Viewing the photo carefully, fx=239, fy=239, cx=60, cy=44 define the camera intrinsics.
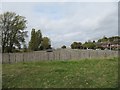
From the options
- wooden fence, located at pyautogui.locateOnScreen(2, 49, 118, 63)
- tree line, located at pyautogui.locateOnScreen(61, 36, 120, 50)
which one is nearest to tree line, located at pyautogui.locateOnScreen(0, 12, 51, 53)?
wooden fence, located at pyautogui.locateOnScreen(2, 49, 118, 63)

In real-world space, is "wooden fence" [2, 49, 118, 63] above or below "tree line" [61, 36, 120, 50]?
below

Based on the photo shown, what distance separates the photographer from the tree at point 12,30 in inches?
1767

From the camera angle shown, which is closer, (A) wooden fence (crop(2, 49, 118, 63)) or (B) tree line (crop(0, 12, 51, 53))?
(A) wooden fence (crop(2, 49, 118, 63))

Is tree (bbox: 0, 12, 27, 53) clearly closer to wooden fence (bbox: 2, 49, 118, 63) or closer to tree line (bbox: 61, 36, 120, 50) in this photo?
wooden fence (bbox: 2, 49, 118, 63)

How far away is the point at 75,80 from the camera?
10.0m

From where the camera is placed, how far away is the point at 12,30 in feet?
153

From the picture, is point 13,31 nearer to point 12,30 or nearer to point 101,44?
point 12,30

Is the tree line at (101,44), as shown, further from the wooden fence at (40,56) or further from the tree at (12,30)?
the wooden fence at (40,56)

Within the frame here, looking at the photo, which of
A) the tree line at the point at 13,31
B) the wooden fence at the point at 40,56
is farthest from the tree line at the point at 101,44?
the wooden fence at the point at 40,56

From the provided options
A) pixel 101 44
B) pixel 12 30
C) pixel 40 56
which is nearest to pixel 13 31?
pixel 12 30

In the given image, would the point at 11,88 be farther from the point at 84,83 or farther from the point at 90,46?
the point at 90,46

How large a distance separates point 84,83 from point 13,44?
1536 inches

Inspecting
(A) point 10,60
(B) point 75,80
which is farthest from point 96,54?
(B) point 75,80

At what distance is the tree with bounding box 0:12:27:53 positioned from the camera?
147 ft
